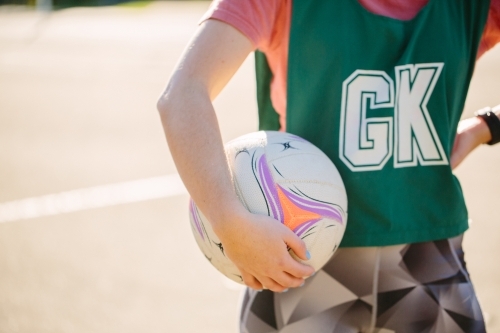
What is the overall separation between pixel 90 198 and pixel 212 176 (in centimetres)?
466

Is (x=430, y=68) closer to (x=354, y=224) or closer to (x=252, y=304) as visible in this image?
(x=354, y=224)

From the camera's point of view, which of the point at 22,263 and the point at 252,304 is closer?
the point at 252,304

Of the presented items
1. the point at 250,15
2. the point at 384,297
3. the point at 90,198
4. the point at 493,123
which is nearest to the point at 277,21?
the point at 250,15

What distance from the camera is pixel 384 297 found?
2.03 meters

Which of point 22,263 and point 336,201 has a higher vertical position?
point 336,201

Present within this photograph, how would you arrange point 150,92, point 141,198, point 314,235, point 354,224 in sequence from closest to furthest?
1. point 314,235
2. point 354,224
3. point 141,198
4. point 150,92

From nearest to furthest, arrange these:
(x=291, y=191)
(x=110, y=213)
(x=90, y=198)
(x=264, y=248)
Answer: (x=264, y=248), (x=291, y=191), (x=110, y=213), (x=90, y=198)

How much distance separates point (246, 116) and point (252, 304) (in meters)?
6.85

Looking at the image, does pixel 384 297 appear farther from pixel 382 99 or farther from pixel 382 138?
pixel 382 99

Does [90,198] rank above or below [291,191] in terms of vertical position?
below

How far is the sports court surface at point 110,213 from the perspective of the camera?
416 centimetres

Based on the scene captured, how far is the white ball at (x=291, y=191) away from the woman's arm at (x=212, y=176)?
0.14 meters

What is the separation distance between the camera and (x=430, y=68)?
2002 millimetres

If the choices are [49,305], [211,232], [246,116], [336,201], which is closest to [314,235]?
[336,201]
